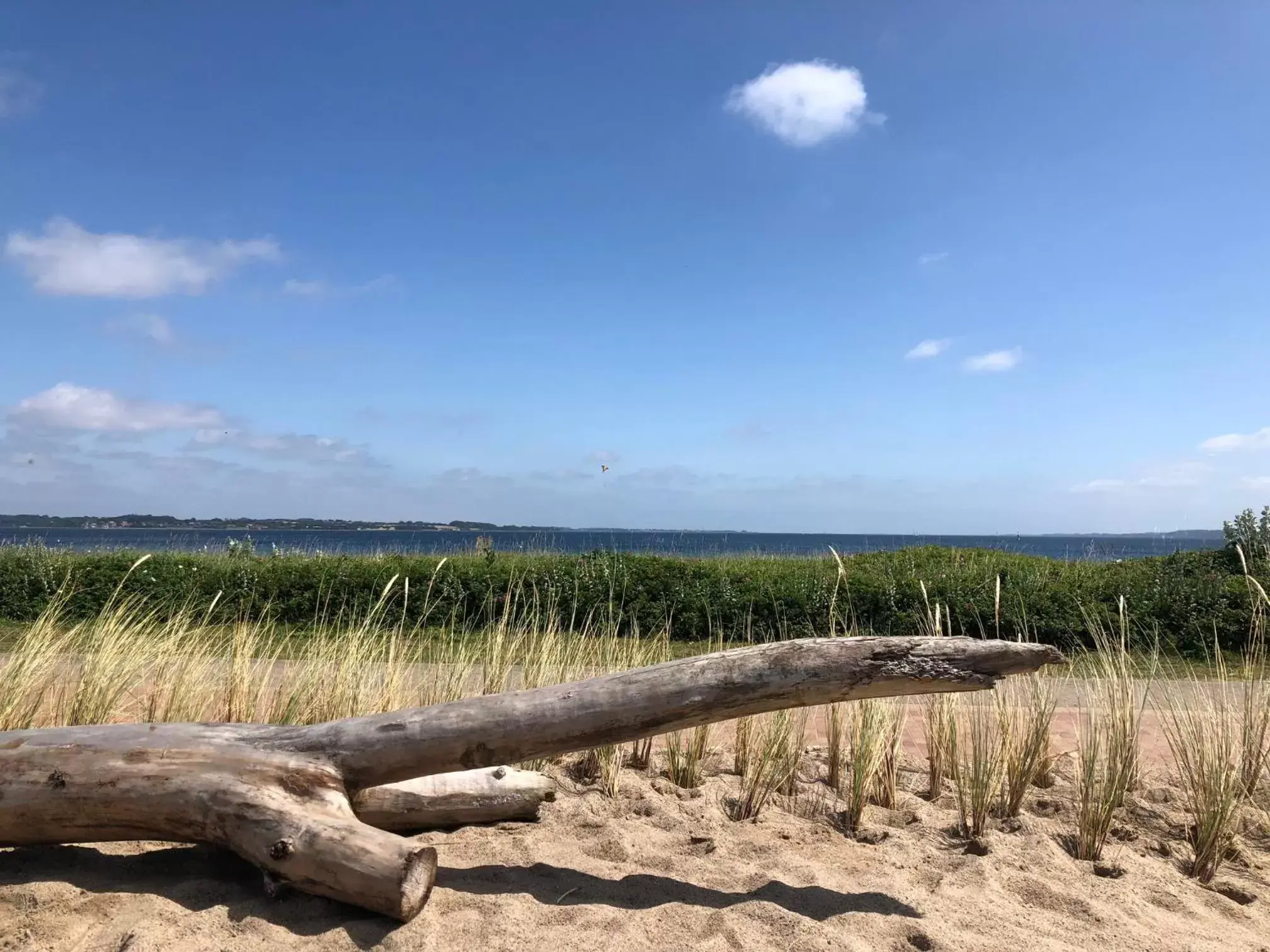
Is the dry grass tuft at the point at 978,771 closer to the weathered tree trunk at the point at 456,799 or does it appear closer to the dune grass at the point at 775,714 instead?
the dune grass at the point at 775,714

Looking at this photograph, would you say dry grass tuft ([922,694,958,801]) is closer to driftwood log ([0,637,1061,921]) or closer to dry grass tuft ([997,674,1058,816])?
dry grass tuft ([997,674,1058,816])

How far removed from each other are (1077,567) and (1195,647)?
3405mm

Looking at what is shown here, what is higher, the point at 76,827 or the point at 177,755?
the point at 177,755

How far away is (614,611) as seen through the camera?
10.3 meters

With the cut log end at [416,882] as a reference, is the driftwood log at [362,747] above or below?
above

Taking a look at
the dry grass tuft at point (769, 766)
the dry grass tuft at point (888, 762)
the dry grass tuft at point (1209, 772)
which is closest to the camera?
the dry grass tuft at point (1209, 772)

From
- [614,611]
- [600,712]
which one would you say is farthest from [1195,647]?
[600,712]

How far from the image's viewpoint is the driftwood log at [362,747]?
2.93 metres

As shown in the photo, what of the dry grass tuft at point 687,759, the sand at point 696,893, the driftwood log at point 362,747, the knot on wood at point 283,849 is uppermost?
the driftwood log at point 362,747

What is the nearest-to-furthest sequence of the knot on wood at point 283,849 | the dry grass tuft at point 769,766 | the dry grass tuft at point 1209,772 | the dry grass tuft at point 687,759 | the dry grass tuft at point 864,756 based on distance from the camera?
1. the knot on wood at point 283,849
2. the dry grass tuft at point 1209,772
3. the dry grass tuft at point 864,756
4. the dry grass tuft at point 769,766
5. the dry grass tuft at point 687,759

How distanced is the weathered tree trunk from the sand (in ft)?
0.28

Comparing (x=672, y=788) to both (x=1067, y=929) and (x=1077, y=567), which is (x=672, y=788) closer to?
(x=1067, y=929)

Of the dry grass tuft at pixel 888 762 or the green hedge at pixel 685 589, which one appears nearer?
the dry grass tuft at pixel 888 762

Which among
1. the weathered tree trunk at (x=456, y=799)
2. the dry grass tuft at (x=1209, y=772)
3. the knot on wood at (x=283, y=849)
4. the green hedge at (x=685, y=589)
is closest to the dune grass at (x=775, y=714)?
the dry grass tuft at (x=1209, y=772)
